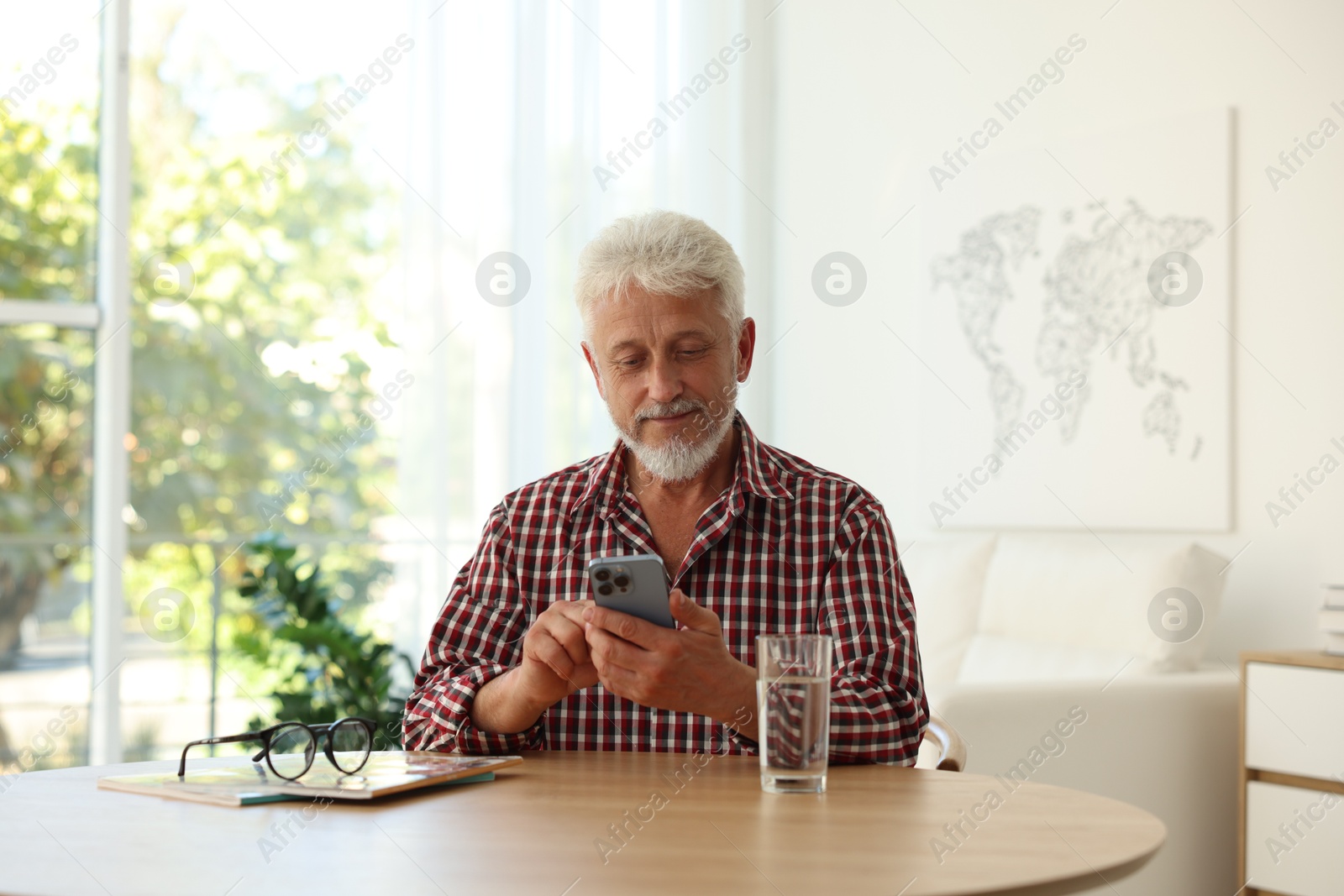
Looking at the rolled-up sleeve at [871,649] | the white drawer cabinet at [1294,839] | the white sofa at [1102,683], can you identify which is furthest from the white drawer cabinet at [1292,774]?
the rolled-up sleeve at [871,649]

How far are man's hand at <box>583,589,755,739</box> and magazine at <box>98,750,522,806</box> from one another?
0.15m

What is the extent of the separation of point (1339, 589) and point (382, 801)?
7.31ft

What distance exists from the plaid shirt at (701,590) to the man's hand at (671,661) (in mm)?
195

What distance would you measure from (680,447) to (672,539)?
13 cm

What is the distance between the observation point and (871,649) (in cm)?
152

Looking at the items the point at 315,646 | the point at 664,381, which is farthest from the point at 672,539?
the point at 315,646

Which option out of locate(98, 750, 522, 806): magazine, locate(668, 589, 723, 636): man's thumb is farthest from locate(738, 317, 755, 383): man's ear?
locate(98, 750, 522, 806): magazine

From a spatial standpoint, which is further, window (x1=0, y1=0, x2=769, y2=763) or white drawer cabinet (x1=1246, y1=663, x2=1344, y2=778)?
window (x1=0, y1=0, x2=769, y2=763)

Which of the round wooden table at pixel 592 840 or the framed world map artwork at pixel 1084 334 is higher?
the framed world map artwork at pixel 1084 334

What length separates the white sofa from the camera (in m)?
2.70

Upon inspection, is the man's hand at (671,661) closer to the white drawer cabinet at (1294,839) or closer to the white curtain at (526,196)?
the white drawer cabinet at (1294,839)

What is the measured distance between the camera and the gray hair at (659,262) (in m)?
1.68

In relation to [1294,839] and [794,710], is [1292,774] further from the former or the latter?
[794,710]

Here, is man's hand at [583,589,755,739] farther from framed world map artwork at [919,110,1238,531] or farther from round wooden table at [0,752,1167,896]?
framed world map artwork at [919,110,1238,531]
